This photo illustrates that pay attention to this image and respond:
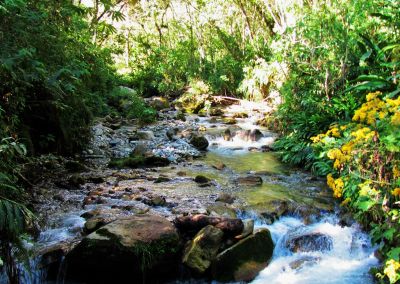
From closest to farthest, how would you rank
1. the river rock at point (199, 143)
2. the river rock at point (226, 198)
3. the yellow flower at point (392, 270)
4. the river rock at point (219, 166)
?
the yellow flower at point (392, 270) < the river rock at point (226, 198) < the river rock at point (219, 166) < the river rock at point (199, 143)

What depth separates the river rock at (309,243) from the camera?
530 centimetres

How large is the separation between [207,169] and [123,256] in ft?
15.5

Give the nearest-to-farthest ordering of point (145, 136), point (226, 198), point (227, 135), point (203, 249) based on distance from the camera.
→ point (203, 249) → point (226, 198) → point (145, 136) → point (227, 135)

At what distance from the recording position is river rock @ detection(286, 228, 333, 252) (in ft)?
17.4

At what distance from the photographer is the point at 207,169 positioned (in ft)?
29.7

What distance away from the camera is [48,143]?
788 centimetres

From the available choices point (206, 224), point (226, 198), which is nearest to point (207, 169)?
point (226, 198)

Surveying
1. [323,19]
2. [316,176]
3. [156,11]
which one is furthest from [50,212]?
[156,11]

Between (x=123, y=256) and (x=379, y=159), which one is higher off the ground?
(x=379, y=159)

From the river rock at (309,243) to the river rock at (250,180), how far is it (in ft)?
7.68

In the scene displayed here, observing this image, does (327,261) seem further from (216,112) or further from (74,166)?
(216,112)

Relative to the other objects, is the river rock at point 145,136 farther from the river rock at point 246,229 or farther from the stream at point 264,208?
the river rock at point 246,229

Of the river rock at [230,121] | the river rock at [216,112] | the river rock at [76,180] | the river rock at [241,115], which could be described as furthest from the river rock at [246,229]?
the river rock at [216,112]

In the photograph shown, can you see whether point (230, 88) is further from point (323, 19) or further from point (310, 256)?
point (310, 256)
